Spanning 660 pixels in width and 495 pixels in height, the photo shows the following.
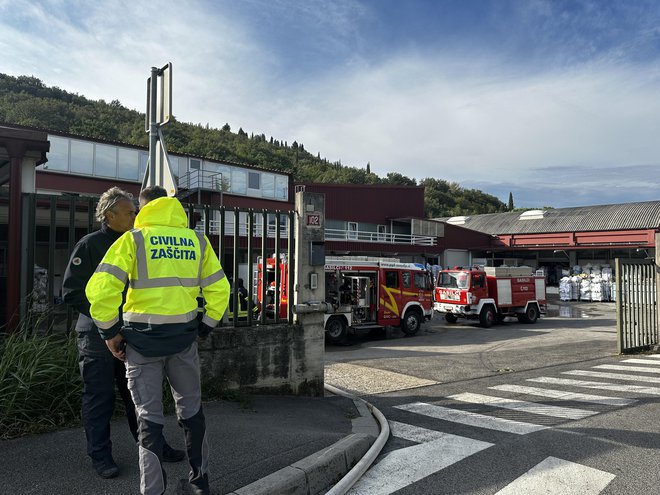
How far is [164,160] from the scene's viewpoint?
5180mm

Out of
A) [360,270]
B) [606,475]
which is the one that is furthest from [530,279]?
[606,475]

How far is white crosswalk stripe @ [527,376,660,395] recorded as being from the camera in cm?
769

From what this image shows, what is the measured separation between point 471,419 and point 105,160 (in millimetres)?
26396

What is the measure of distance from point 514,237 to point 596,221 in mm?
6538

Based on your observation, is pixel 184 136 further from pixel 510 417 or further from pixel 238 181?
pixel 510 417

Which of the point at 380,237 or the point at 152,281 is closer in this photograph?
the point at 152,281

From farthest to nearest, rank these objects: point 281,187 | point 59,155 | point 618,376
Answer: point 281,187 → point 59,155 → point 618,376

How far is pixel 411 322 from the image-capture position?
1742 centimetres

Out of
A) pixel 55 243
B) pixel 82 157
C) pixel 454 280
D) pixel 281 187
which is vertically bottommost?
pixel 454 280

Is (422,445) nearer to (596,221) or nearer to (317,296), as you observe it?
(317,296)

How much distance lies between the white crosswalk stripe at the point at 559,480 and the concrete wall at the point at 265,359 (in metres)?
3.18

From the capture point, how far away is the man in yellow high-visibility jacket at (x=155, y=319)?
10.1ft

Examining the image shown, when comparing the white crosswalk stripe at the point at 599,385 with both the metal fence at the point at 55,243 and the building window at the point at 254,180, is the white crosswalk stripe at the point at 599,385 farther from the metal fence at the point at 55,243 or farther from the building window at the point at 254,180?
the building window at the point at 254,180

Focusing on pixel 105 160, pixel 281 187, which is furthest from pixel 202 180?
pixel 281 187
